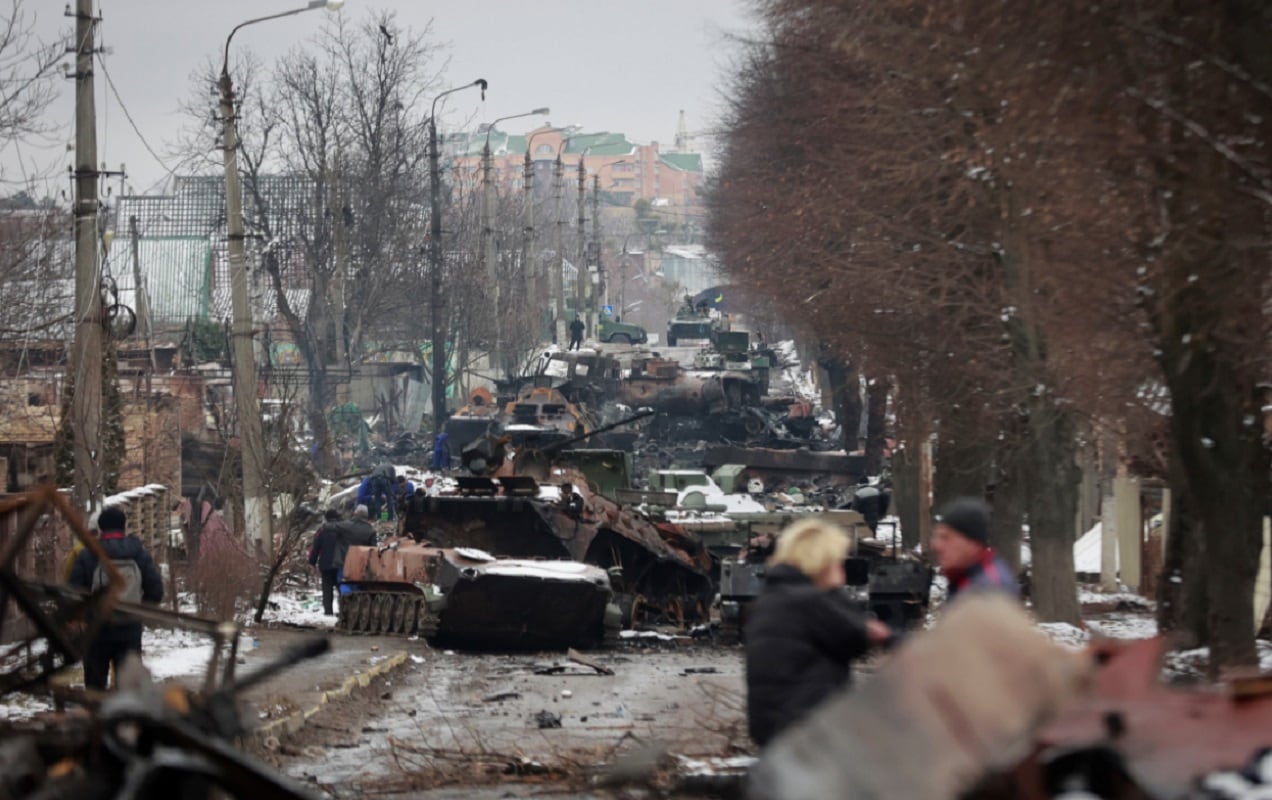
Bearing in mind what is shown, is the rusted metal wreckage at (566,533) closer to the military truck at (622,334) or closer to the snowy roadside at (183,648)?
the snowy roadside at (183,648)

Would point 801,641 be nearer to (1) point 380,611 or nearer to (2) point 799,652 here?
(2) point 799,652

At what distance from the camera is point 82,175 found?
1839 cm

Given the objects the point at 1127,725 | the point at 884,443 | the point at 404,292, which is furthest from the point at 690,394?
the point at 1127,725

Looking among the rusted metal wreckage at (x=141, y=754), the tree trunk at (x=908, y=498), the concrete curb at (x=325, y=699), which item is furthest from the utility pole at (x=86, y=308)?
the tree trunk at (x=908, y=498)

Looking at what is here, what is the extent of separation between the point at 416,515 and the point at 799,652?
15.2 meters

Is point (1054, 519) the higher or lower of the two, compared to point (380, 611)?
higher

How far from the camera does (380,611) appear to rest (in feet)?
66.1

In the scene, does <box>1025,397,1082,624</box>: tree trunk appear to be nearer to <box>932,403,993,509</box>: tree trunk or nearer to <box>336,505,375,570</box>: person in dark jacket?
<box>932,403,993,509</box>: tree trunk

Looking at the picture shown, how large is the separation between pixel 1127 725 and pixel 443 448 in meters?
36.6

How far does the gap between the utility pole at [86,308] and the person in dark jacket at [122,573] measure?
6142 mm

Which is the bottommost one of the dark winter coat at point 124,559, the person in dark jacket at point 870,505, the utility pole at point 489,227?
the person in dark jacket at point 870,505

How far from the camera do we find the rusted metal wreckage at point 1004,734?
4793mm

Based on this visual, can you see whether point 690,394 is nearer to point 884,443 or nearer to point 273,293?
point 884,443

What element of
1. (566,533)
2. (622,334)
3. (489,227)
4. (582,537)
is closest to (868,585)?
(582,537)
